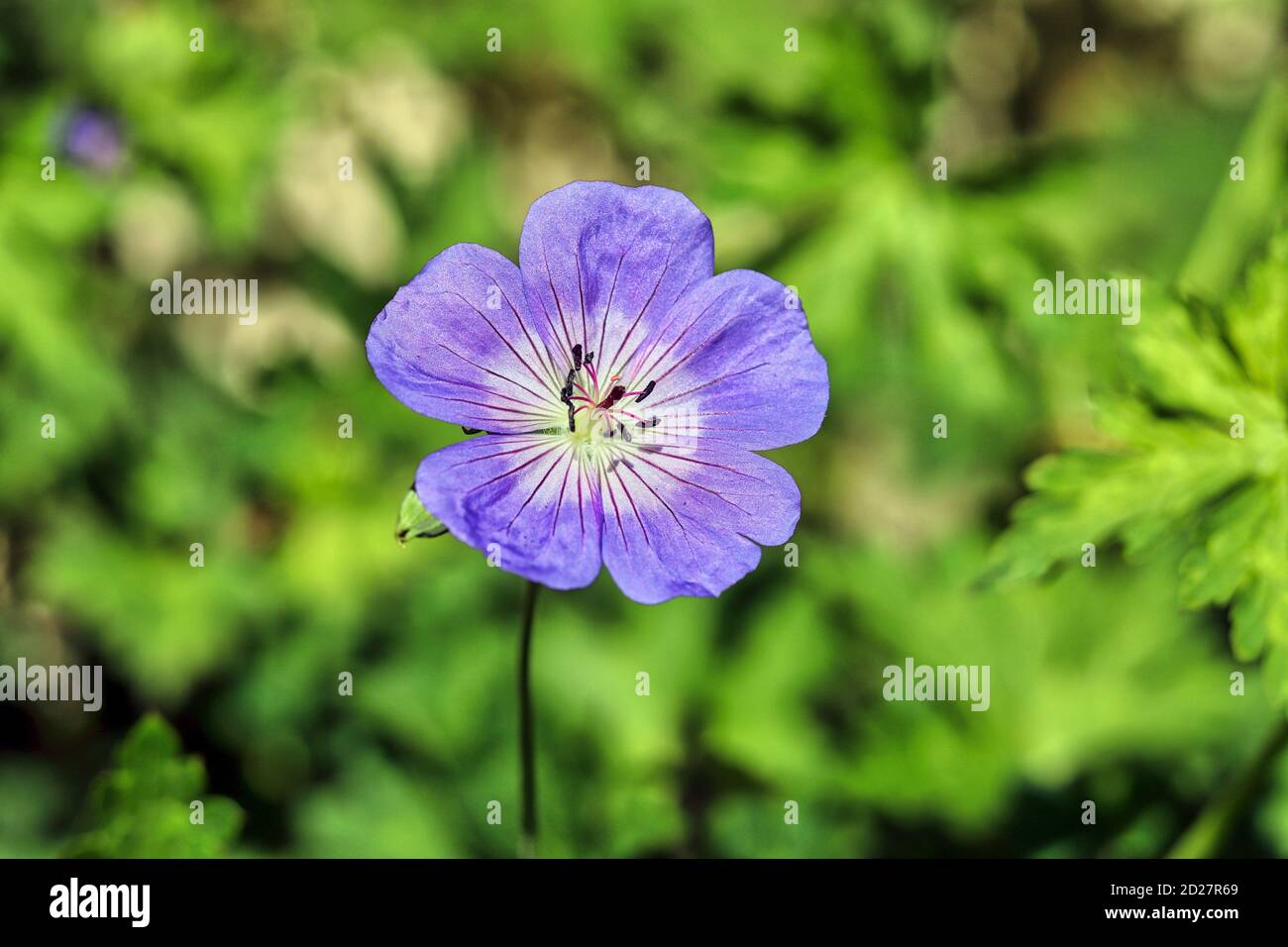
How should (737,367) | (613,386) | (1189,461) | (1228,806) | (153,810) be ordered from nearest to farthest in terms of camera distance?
1. (737,367)
2. (613,386)
3. (1189,461)
4. (153,810)
5. (1228,806)

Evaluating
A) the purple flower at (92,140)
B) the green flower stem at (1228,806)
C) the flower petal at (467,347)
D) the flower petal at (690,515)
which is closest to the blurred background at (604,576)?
the purple flower at (92,140)

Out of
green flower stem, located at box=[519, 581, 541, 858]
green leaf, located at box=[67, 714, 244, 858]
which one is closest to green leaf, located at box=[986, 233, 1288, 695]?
green flower stem, located at box=[519, 581, 541, 858]

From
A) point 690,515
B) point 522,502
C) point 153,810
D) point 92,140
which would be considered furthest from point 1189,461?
point 92,140

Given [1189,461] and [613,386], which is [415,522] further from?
[1189,461]

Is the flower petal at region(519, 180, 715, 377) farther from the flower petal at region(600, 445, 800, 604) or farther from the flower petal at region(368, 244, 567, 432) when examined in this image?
the flower petal at region(600, 445, 800, 604)

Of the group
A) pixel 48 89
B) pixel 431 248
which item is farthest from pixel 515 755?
pixel 48 89
